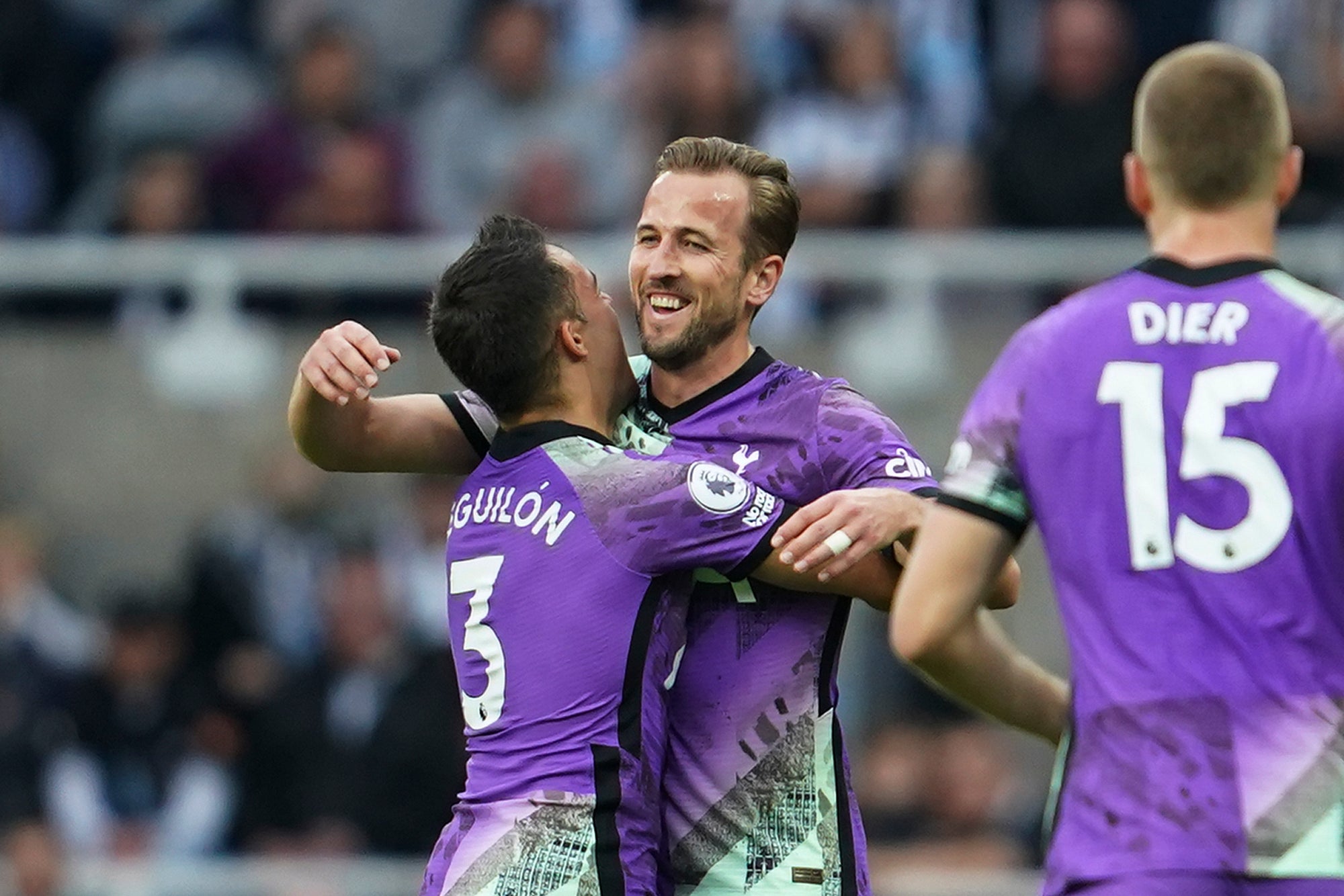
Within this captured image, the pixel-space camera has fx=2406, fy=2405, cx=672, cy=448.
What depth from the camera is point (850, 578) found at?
500 cm

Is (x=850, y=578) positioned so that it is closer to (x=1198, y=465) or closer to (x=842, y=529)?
(x=842, y=529)

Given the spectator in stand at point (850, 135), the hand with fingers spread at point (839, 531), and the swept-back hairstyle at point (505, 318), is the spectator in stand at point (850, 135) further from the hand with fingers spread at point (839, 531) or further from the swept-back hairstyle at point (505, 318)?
the hand with fingers spread at point (839, 531)

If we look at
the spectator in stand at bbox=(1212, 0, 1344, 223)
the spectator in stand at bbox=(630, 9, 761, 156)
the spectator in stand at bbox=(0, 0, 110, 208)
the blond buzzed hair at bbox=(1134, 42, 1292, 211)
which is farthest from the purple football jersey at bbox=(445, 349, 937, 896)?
the spectator in stand at bbox=(0, 0, 110, 208)

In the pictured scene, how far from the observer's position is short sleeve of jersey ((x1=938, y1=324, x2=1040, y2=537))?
4.30 m

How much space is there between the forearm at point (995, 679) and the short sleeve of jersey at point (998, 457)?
0.67 ft

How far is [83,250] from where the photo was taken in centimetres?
1162

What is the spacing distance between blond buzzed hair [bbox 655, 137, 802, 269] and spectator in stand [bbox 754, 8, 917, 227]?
606cm

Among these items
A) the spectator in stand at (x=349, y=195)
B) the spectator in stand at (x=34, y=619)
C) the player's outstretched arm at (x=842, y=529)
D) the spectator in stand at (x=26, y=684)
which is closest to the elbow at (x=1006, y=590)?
the player's outstretched arm at (x=842, y=529)

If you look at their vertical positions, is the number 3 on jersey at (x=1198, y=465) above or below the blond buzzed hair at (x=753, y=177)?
below

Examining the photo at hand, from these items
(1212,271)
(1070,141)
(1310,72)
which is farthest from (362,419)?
(1310,72)

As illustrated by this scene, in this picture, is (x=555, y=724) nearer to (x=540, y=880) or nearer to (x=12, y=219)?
(x=540, y=880)

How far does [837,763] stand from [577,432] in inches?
36.7

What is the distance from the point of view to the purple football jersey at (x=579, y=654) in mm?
4836

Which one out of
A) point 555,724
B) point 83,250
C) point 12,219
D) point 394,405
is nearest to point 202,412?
point 83,250
